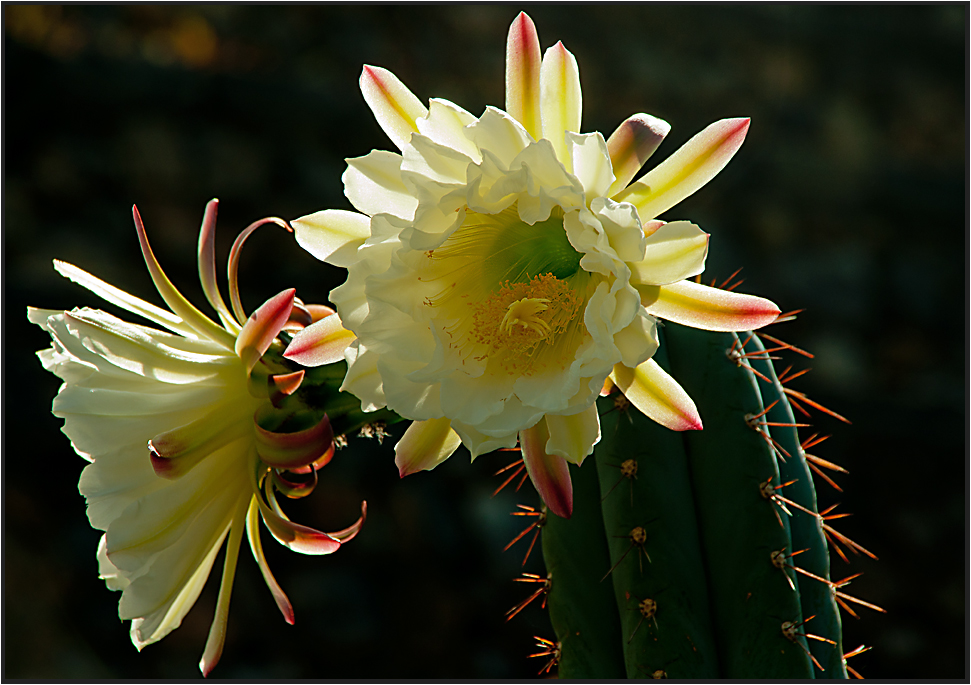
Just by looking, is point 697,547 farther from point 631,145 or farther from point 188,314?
point 188,314

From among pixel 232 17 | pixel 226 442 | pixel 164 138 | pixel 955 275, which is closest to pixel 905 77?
pixel 955 275

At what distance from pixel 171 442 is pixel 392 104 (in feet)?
0.87

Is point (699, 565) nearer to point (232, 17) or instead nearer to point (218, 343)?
point (218, 343)

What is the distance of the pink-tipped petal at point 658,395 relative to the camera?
43 centimetres

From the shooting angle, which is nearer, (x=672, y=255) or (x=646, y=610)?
(x=672, y=255)

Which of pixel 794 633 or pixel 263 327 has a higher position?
pixel 263 327

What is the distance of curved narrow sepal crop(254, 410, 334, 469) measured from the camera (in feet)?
1.54

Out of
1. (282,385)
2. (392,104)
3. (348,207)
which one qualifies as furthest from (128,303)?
(348,207)

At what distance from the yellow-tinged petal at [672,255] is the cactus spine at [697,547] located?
0.15 meters

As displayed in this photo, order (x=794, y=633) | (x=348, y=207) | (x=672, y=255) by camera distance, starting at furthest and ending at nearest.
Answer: (x=348, y=207), (x=794, y=633), (x=672, y=255)

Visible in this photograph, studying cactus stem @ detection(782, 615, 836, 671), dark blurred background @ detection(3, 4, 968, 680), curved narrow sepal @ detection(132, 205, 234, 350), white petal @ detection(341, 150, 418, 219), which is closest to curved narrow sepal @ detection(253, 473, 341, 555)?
curved narrow sepal @ detection(132, 205, 234, 350)

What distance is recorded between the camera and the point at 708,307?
1.40 feet

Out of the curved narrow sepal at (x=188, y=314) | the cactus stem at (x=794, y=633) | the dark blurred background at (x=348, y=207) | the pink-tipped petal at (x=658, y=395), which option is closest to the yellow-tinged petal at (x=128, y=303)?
the curved narrow sepal at (x=188, y=314)

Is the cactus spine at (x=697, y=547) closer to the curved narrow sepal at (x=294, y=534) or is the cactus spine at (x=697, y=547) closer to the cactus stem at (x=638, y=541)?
the cactus stem at (x=638, y=541)
